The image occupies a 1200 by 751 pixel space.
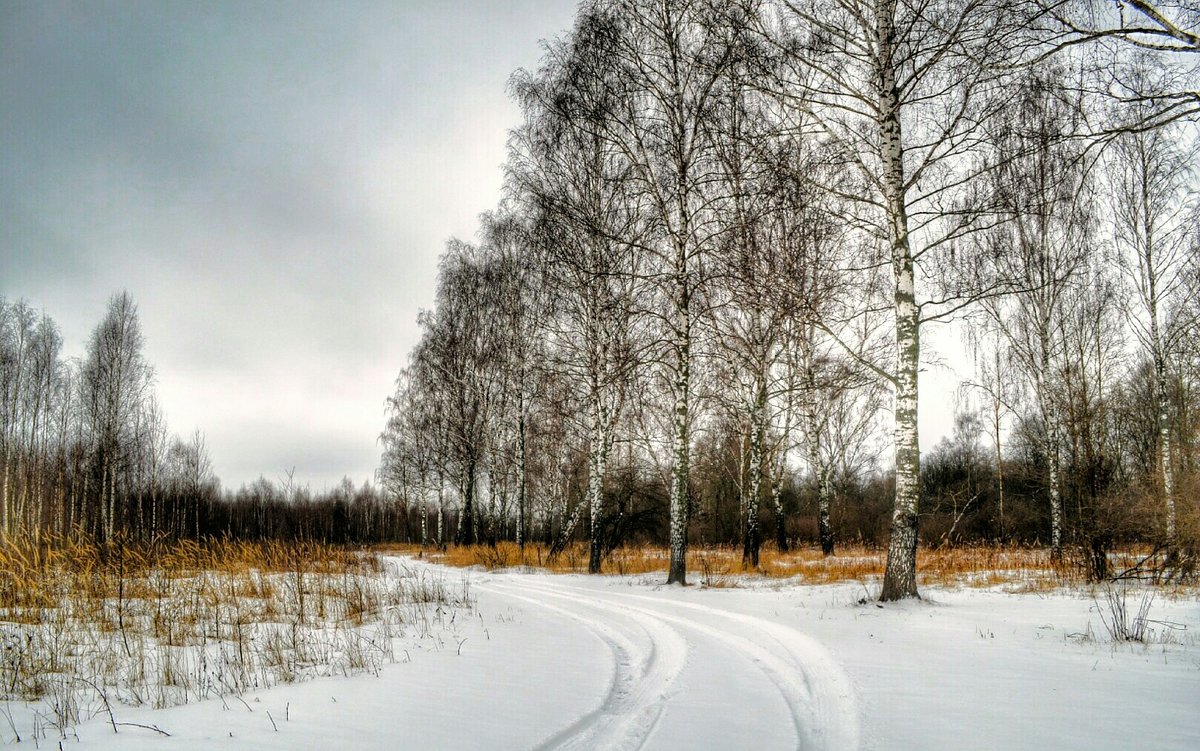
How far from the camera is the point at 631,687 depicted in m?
4.37

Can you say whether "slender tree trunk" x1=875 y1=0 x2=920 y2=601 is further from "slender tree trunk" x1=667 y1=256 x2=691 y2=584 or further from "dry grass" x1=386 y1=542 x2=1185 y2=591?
"slender tree trunk" x1=667 y1=256 x2=691 y2=584

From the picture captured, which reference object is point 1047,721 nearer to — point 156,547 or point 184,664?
point 184,664

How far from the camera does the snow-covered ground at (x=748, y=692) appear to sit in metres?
3.19

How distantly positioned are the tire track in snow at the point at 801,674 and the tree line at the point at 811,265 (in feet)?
8.64

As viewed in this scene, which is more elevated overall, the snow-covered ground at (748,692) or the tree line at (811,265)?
the tree line at (811,265)

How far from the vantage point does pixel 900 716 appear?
3.62m

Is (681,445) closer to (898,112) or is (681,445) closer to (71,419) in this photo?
(898,112)

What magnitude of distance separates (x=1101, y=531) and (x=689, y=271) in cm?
794

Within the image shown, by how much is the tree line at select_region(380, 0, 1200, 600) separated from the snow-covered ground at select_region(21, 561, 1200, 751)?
2.71 metres

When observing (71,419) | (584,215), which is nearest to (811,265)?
(584,215)

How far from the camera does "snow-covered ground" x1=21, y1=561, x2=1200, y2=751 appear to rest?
3.19 m

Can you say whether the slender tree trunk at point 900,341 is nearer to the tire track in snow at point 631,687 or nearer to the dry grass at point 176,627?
the tire track in snow at point 631,687

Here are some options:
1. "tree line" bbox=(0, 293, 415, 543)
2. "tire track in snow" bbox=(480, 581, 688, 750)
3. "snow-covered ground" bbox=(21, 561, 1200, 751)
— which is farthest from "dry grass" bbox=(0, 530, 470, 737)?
"tree line" bbox=(0, 293, 415, 543)

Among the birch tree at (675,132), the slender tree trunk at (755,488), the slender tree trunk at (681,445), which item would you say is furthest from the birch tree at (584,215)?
the slender tree trunk at (755,488)
